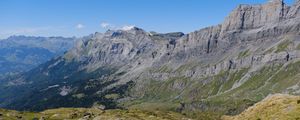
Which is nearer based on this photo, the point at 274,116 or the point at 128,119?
the point at 274,116

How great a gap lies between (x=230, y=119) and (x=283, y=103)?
12.9m

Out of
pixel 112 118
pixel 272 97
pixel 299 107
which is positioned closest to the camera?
pixel 299 107

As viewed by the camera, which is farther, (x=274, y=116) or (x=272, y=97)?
(x=272, y=97)

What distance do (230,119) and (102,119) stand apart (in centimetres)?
11301

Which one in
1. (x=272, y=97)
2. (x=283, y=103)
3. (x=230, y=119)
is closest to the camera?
(x=283, y=103)

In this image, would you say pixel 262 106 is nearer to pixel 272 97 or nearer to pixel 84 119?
pixel 272 97

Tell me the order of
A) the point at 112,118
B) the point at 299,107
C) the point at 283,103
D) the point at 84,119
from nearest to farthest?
the point at 299,107
the point at 283,103
the point at 112,118
the point at 84,119

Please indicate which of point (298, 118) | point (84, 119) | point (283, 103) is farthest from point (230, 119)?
point (84, 119)

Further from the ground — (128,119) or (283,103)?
(283,103)

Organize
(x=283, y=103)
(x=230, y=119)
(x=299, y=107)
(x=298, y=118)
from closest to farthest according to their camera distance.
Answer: (x=298, y=118), (x=299, y=107), (x=283, y=103), (x=230, y=119)

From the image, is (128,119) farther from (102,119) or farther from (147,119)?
(147,119)

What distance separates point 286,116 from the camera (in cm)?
5012

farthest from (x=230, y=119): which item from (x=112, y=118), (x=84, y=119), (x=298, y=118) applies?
(x=84, y=119)

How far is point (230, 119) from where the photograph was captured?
66062mm
